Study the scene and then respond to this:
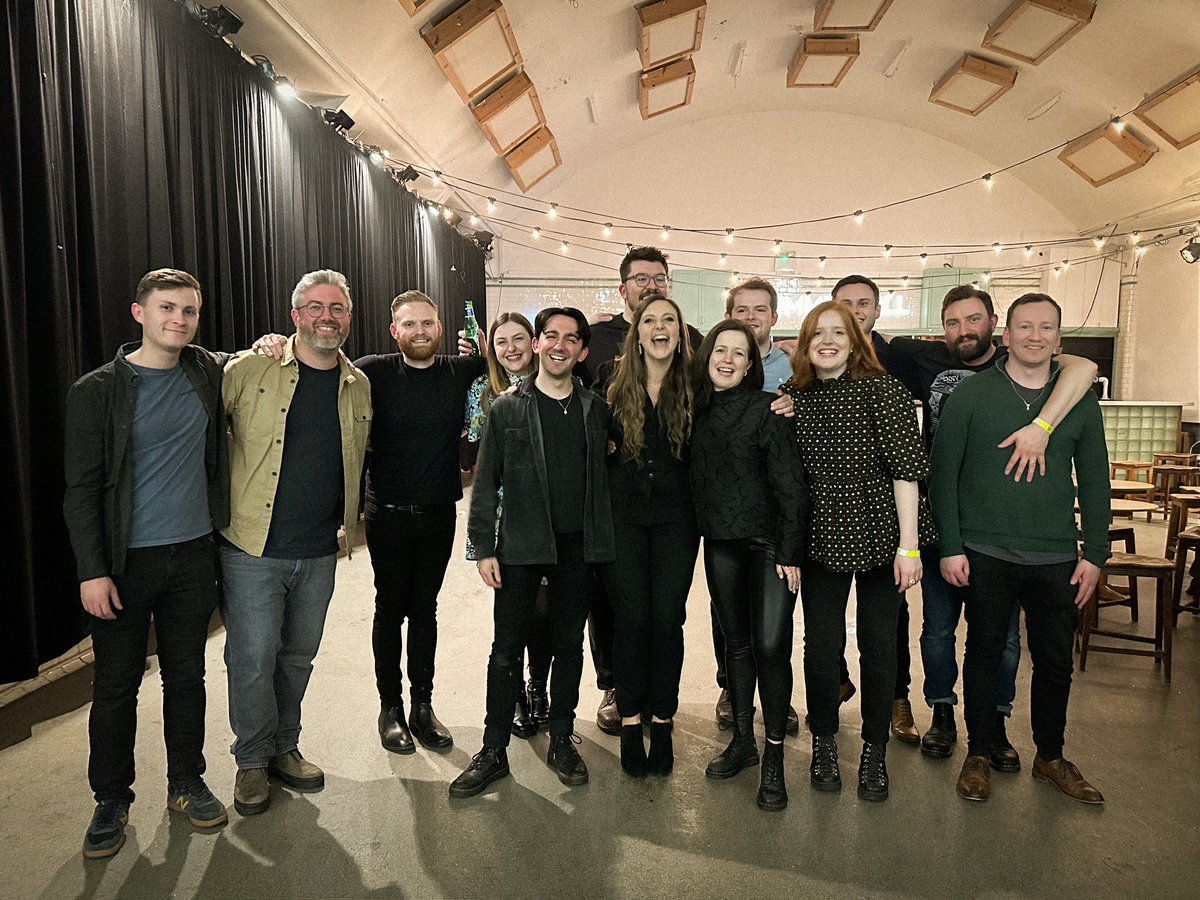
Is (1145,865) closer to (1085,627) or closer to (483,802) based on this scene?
(1085,627)

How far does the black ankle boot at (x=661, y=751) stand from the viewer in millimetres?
2439

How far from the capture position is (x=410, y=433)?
252 centimetres

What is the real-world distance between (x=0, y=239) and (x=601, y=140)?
8325 millimetres

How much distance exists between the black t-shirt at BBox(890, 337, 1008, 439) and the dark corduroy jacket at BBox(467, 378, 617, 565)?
1252 mm

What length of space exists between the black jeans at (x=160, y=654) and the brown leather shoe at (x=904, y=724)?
7.56 feet

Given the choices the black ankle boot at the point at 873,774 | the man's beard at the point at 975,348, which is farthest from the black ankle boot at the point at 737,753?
the man's beard at the point at 975,348

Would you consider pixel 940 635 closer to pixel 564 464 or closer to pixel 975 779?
pixel 975 779

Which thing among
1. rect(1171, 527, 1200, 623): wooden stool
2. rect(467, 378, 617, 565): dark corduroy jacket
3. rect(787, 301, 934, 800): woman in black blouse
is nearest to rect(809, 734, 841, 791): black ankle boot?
rect(787, 301, 934, 800): woman in black blouse

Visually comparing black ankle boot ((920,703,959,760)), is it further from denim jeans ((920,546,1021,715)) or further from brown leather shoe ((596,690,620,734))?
brown leather shoe ((596,690,620,734))

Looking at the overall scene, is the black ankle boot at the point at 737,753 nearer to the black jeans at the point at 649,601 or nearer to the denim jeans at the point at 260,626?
the black jeans at the point at 649,601

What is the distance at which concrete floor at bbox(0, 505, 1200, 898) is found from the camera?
1903 millimetres

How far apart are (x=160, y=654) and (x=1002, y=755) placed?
8.82ft

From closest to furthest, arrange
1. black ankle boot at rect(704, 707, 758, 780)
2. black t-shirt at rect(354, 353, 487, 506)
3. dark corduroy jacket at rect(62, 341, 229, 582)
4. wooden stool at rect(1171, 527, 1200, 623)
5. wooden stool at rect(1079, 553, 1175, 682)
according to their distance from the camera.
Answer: dark corduroy jacket at rect(62, 341, 229, 582) → black ankle boot at rect(704, 707, 758, 780) → black t-shirt at rect(354, 353, 487, 506) → wooden stool at rect(1079, 553, 1175, 682) → wooden stool at rect(1171, 527, 1200, 623)

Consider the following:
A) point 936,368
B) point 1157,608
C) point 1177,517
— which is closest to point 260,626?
point 936,368
